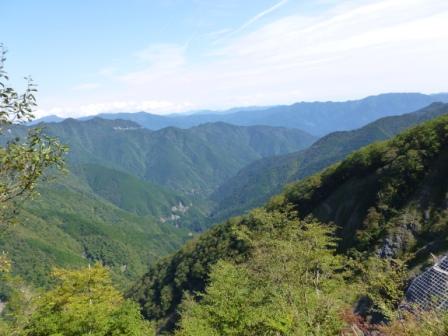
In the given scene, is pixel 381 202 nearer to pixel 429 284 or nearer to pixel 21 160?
pixel 429 284

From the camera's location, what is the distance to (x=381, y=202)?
237 ft

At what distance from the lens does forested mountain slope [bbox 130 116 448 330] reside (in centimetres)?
5966

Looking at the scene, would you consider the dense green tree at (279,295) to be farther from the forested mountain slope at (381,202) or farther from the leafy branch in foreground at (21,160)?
the leafy branch in foreground at (21,160)

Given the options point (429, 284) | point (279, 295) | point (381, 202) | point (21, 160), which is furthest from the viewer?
point (381, 202)

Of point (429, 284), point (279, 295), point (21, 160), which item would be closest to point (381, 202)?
point (429, 284)

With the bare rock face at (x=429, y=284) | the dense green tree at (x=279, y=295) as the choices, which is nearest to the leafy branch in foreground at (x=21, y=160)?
the dense green tree at (x=279, y=295)

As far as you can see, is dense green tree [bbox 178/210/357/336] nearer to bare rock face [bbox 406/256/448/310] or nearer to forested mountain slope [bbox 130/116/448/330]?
bare rock face [bbox 406/256/448/310]

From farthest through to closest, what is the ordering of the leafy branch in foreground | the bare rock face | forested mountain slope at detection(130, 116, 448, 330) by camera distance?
forested mountain slope at detection(130, 116, 448, 330)
the bare rock face
the leafy branch in foreground

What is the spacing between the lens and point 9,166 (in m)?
15.3

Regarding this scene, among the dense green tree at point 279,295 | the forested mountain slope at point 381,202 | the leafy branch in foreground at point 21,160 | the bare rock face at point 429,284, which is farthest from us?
Result: the forested mountain slope at point 381,202

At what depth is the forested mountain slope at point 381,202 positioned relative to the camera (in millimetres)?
59656

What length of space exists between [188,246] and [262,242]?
97.8 meters

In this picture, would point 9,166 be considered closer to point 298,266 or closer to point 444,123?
point 298,266

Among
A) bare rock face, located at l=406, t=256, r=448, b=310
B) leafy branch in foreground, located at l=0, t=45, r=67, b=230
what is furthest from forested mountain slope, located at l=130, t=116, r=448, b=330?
leafy branch in foreground, located at l=0, t=45, r=67, b=230
